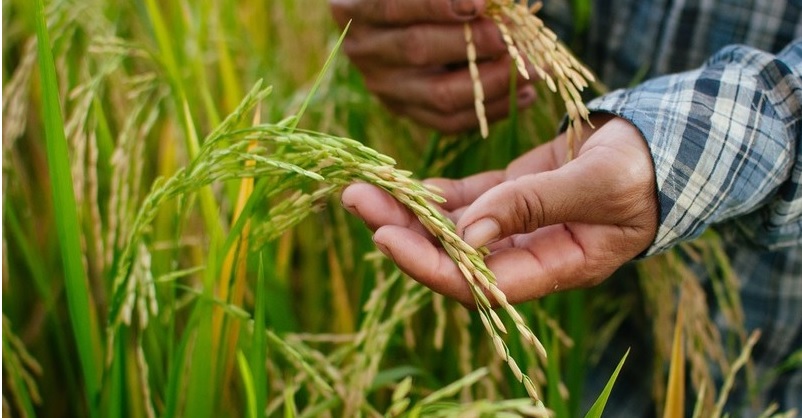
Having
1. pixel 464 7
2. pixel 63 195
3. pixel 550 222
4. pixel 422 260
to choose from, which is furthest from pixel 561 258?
pixel 63 195

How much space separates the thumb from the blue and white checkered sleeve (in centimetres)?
5

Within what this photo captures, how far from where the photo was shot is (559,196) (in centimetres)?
76

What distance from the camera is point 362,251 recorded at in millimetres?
1337

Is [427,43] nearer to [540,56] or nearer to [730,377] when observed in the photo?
[540,56]

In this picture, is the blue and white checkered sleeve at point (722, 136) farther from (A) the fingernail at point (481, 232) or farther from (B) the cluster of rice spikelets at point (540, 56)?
(A) the fingernail at point (481, 232)

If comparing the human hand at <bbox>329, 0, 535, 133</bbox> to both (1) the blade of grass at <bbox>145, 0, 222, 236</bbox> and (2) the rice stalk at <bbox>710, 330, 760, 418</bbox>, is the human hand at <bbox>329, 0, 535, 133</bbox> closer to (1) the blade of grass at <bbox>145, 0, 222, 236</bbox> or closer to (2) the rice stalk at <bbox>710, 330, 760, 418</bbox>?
(1) the blade of grass at <bbox>145, 0, 222, 236</bbox>

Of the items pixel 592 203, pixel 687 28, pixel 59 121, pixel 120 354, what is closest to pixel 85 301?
pixel 120 354

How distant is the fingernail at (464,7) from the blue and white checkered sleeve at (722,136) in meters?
0.22

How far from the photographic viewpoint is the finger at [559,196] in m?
0.75

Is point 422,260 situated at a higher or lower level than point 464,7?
lower

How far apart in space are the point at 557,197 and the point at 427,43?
42cm

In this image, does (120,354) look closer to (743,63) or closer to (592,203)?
(592,203)

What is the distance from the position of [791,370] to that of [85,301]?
1122 mm

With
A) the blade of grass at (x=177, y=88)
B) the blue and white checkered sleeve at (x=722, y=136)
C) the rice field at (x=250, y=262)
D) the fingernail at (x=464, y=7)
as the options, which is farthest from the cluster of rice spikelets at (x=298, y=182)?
the fingernail at (x=464, y=7)
